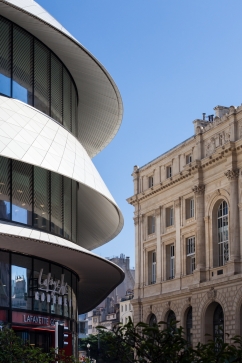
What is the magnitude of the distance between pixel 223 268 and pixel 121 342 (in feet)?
218

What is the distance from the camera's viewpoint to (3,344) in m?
24.2

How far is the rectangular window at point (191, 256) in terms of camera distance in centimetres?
8681

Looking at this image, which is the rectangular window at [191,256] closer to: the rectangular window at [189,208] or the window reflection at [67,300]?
the rectangular window at [189,208]

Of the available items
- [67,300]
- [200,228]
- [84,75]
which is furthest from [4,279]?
[200,228]

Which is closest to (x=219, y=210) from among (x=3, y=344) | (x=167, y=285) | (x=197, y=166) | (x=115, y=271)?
(x=197, y=166)

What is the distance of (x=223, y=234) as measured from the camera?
81.6 m

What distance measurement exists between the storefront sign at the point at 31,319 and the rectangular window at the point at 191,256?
52663 millimetres

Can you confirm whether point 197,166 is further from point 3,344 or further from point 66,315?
point 3,344

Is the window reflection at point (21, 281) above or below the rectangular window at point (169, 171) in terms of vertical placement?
below

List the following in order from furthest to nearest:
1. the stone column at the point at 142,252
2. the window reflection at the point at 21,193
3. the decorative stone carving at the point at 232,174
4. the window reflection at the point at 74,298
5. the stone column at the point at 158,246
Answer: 1. the stone column at the point at 142,252
2. the stone column at the point at 158,246
3. the decorative stone carving at the point at 232,174
4. the window reflection at the point at 74,298
5. the window reflection at the point at 21,193

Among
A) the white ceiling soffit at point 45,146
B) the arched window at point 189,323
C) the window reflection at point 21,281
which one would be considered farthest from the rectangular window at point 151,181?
the window reflection at point 21,281

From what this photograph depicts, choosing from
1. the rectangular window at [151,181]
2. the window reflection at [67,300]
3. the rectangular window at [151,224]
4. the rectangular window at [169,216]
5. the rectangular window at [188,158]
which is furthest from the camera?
the rectangular window at [151,224]

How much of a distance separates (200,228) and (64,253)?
168ft

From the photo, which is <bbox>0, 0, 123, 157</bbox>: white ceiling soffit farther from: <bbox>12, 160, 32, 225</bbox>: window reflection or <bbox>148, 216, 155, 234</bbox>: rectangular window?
<bbox>148, 216, 155, 234</bbox>: rectangular window
